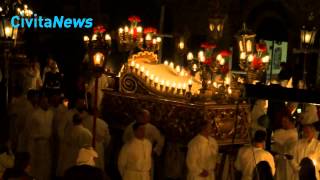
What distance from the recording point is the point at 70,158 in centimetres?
1186

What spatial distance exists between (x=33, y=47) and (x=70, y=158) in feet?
45.3

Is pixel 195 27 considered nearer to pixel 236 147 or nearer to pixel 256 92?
pixel 236 147

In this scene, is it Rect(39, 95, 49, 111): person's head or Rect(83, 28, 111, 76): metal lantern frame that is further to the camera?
Rect(39, 95, 49, 111): person's head

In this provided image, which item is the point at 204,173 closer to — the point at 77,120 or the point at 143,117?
the point at 143,117

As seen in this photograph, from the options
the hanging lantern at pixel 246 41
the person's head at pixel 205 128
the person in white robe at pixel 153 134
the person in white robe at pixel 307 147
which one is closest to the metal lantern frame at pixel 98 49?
the person in white robe at pixel 153 134

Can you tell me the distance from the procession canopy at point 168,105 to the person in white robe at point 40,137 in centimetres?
142

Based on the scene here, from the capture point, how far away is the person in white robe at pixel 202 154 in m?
10.6

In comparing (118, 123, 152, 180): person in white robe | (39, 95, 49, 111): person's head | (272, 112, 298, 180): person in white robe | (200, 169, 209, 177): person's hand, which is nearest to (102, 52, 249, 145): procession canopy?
(272, 112, 298, 180): person in white robe

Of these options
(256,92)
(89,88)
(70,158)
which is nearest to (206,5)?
(89,88)

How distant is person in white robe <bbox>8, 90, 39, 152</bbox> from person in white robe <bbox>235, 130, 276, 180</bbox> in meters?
3.88

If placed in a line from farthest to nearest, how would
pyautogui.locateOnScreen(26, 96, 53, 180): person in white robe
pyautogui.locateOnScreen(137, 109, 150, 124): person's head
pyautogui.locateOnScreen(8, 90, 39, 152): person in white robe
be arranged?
pyautogui.locateOnScreen(8, 90, 39, 152): person in white robe, pyautogui.locateOnScreen(26, 96, 53, 180): person in white robe, pyautogui.locateOnScreen(137, 109, 150, 124): person's head

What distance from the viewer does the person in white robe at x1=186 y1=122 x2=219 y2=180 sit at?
34.8 ft

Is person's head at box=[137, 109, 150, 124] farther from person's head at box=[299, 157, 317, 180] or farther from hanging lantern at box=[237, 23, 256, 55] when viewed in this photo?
person's head at box=[299, 157, 317, 180]

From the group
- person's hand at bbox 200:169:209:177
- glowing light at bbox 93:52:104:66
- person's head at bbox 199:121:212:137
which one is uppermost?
glowing light at bbox 93:52:104:66
